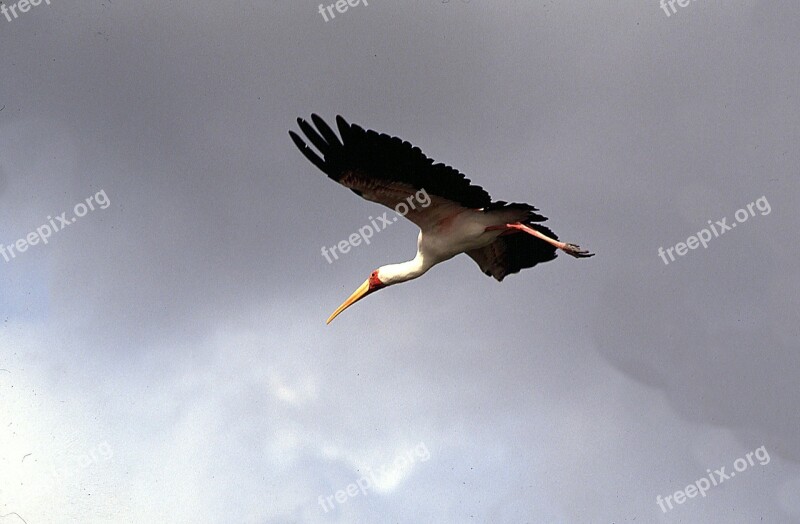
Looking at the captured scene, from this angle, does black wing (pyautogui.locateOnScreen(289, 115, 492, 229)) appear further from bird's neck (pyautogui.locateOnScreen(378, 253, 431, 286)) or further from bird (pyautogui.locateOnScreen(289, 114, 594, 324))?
bird's neck (pyautogui.locateOnScreen(378, 253, 431, 286))

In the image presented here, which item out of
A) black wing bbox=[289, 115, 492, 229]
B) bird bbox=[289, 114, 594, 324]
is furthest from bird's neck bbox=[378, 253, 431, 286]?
black wing bbox=[289, 115, 492, 229]

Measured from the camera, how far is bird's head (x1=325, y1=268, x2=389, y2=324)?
24844 millimetres

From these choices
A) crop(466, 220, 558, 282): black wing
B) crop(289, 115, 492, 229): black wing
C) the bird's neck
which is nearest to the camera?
crop(289, 115, 492, 229): black wing

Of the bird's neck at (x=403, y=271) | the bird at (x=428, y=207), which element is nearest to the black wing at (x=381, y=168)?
the bird at (x=428, y=207)

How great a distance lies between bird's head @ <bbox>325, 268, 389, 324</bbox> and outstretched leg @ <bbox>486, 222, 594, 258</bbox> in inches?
125

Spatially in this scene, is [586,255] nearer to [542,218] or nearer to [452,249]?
[542,218]

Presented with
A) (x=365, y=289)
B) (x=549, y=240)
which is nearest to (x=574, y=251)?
(x=549, y=240)

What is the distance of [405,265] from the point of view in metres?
24.3

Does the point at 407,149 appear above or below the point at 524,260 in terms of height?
above

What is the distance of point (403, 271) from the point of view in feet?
79.7

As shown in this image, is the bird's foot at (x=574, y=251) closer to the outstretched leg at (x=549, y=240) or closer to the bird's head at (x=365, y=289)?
the outstretched leg at (x=549, y=240)

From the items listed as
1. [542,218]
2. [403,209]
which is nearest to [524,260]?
[542,218]

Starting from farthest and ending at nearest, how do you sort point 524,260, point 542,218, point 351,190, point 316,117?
point 524,260
point 542,218
point 351,190
point 316,117

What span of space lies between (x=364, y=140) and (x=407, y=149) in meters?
0.87
